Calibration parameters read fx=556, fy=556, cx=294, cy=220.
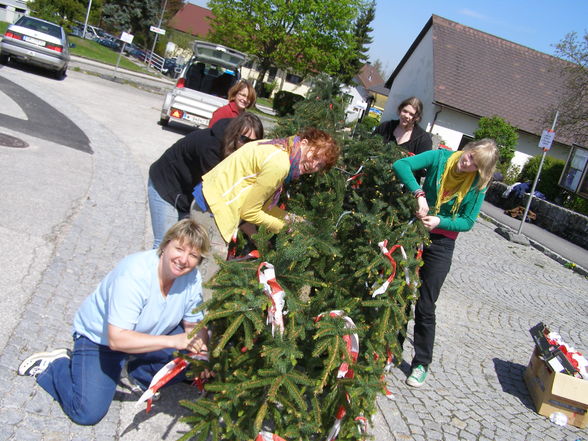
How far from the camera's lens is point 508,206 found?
1994 cm

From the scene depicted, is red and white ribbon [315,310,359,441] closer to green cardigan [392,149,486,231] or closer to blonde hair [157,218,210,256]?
blonde hair [157,218,210,256]

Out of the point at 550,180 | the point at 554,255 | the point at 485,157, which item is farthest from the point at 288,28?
the point at 485,157

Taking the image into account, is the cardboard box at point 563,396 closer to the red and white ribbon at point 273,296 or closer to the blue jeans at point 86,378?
the red and white ribbon at point 273,296

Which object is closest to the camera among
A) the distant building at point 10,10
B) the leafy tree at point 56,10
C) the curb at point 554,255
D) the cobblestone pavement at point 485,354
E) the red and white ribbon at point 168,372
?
the red and white ribbon at point 168,372

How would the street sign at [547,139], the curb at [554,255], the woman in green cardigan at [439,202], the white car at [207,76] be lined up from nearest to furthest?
the woman in green cardigan at [439,202]
the curb at [554,255]
the street sign at [547,139]
the white car at [207,76]

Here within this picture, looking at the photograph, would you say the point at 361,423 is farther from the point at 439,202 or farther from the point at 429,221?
the point at 439,202

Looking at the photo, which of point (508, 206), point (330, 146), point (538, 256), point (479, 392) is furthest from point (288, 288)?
point (508, 206)

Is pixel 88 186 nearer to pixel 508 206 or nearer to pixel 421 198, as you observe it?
pixel 421 198

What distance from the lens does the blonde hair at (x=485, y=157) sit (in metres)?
3.94

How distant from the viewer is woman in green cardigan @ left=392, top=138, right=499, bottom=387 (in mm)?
3969

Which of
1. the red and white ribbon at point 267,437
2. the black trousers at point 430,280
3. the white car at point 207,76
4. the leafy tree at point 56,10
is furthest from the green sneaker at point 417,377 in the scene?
the leafy tree at point 56,10

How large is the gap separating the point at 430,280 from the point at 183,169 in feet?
6.84

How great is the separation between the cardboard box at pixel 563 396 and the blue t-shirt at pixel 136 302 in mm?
3246

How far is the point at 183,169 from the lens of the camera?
413 centimetres
